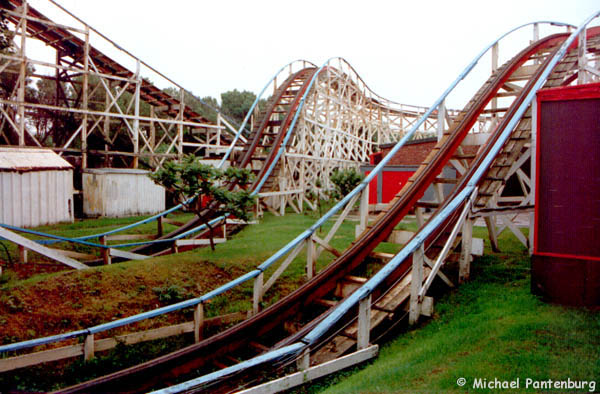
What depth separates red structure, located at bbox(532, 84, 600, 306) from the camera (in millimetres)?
4836

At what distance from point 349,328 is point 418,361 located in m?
1.52

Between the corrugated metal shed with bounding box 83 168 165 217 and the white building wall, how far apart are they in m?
1.61

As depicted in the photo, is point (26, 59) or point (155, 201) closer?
point (26, 59)

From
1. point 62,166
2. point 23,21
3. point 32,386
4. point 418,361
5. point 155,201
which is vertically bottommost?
point 32,386

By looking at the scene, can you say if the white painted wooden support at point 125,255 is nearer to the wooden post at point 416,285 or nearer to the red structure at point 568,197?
the wooden post at point 416,285

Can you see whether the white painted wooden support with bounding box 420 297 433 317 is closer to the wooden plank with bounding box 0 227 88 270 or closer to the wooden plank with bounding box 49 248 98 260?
the wooden plank with bounding box 0 227 88 270

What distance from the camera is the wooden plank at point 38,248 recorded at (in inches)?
274

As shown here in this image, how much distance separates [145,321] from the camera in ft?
22.0

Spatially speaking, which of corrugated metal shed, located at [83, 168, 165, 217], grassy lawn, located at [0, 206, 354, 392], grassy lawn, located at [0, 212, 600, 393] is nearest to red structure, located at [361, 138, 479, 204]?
grassy lawn, located at [0, 212, 600, 393]

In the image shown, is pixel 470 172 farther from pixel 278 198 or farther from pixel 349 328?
pixel 278 198

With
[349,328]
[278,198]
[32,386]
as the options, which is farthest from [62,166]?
[349,328]

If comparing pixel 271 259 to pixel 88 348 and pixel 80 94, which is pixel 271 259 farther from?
pixel 80 94

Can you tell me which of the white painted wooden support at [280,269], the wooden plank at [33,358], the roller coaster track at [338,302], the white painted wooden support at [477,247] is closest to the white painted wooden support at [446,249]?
the roller coaster track at [338,302]

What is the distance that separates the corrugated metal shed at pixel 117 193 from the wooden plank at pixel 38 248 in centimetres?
660
